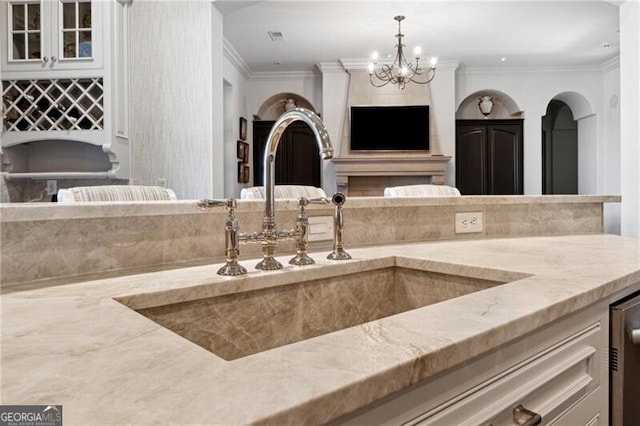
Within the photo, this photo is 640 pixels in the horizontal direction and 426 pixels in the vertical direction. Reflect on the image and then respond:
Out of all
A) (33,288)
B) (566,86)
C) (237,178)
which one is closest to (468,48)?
(566,86)

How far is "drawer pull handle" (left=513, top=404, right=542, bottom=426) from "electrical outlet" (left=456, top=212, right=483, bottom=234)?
97 centimetres

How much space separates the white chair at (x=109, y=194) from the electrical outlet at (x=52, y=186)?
2178 mm

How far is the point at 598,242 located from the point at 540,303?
97 cm

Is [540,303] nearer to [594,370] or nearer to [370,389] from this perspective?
[594,370]

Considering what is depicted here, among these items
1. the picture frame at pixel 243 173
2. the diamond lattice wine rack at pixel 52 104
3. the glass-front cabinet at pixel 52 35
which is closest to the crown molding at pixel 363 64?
the picture frame at pixel 243 173

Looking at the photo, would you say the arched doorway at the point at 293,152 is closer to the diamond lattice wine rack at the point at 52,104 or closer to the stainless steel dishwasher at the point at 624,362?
the diamond lattice wine rack at the point at 52,104

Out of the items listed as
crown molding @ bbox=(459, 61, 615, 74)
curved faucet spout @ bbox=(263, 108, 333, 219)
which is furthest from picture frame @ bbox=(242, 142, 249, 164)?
curved faucet spout @ bbox=(263, 108, 333, 219)

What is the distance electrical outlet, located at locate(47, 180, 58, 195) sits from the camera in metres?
3.38

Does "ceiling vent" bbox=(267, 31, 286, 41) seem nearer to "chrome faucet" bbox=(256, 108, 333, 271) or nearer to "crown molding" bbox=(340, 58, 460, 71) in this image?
"crown molding" bbox=(340, 58, 460, 71)

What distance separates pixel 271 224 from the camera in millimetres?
953

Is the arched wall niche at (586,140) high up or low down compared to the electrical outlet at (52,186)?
up

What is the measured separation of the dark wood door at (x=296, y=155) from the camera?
6.29 m

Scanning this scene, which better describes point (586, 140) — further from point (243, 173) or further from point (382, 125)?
point (243, 173)

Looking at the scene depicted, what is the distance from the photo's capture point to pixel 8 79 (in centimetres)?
311
